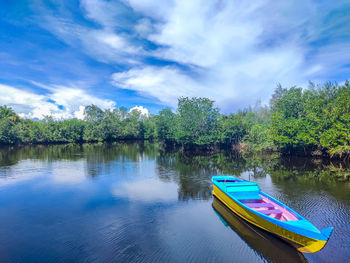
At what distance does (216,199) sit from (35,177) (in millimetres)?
17732

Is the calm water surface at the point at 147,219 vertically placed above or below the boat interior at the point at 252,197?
below

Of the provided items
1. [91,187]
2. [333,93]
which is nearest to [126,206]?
[91,187]

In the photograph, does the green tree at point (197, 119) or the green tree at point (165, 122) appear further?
the green tree at point (165, 122)

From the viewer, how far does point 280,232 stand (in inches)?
331

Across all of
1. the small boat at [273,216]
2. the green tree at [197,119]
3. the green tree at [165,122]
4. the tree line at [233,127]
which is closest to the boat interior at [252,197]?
the small boat at [273,216]

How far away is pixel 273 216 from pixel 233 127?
3755cm

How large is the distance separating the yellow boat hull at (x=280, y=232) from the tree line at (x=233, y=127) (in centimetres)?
2134

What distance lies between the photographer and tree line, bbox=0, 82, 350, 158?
2709 cm

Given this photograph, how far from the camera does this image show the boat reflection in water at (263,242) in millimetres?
7883

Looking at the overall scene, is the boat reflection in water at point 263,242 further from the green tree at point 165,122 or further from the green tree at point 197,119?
the green tree at point 165,122

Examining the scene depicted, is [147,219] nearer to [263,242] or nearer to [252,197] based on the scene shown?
[263,242]

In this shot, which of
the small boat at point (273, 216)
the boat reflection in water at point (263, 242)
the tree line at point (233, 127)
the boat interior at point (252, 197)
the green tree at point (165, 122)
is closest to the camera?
the small boat at point (273, 216)

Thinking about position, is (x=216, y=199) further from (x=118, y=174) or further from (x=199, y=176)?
(x=118, y=174)

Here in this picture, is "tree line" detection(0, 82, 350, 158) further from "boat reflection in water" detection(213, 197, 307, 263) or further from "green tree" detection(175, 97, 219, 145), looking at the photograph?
"boat reflection in water" detection(213, 197, 307, 263)
